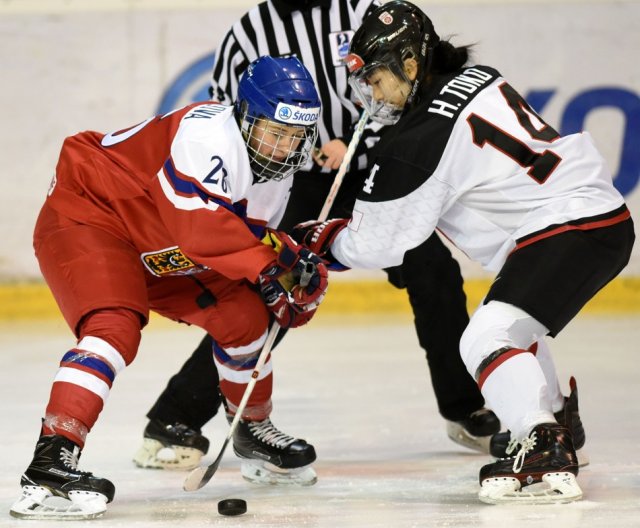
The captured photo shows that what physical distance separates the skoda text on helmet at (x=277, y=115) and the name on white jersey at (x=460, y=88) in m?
0.27

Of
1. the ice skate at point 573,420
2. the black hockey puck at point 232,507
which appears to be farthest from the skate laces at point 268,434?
the ice skate at point 573,420

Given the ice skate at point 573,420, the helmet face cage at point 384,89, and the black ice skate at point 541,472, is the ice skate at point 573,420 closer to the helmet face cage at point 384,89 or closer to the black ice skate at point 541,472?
the black ice skate at point 541,472

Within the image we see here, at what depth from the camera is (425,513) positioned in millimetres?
2508

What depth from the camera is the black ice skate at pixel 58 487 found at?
243 centimetres

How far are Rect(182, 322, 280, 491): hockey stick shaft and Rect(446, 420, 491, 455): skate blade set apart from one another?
620 mm

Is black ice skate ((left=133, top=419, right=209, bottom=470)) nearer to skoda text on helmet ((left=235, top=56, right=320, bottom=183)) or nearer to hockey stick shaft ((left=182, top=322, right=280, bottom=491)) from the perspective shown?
hockey stick shaft ((left=182, top=322, right=280, bottom=491))

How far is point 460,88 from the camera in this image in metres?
2.71

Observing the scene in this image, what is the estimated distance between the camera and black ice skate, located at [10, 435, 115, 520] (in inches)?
95.8

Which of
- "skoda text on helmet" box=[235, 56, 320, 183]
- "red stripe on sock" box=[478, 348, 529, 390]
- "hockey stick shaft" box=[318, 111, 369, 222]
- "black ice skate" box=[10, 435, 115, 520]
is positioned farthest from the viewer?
"hockey stick shaft" box=[318, 111, 369, 222]

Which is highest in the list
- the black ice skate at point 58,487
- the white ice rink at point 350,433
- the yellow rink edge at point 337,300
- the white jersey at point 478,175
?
the white jersey at point 478,175

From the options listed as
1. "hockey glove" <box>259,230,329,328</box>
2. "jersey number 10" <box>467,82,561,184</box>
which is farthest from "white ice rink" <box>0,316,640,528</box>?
"jersey number 10" <box>467,82,561,184</box>

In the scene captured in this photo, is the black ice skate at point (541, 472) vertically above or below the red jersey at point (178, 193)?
below

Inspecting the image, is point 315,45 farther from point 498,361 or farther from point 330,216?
point 498,361

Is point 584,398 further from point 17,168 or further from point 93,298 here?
point 17,168
